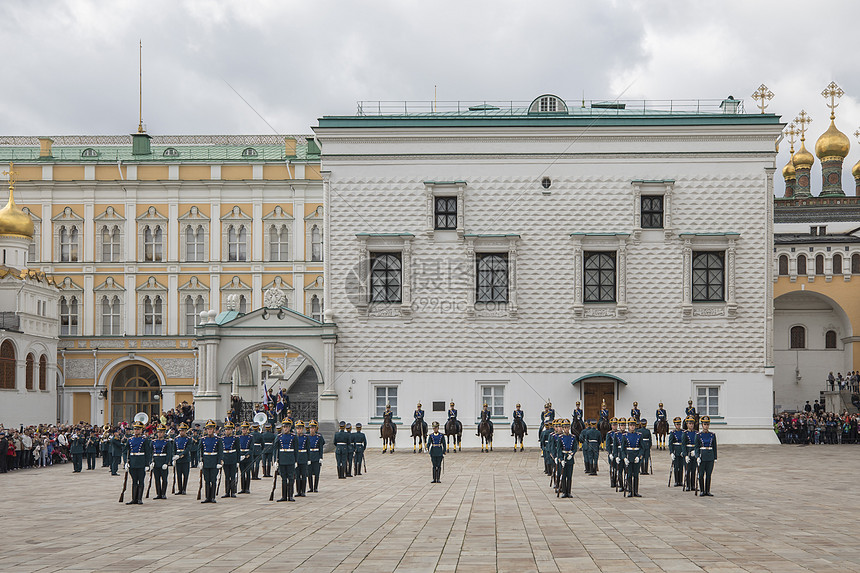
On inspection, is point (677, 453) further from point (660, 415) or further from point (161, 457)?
point (660, 415)

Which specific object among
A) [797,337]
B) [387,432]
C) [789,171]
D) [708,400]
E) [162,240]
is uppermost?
[789,171]

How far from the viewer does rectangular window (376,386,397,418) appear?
127ft

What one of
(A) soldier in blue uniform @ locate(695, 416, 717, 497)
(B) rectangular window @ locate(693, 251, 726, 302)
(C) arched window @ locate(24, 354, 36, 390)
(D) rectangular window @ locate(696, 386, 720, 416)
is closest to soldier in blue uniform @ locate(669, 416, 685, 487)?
(A) soldier in blue uniform @ locate(695, 416, 717, 497)

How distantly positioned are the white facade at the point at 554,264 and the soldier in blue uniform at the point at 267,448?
940 centimetres

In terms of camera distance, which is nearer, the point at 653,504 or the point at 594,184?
the point at 653,504

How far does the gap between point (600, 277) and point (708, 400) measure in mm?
6137

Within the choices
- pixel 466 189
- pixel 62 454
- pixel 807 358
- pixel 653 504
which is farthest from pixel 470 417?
pixel 807 358

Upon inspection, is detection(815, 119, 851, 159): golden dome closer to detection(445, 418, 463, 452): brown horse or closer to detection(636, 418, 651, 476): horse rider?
detection(445, 418, 463, 452): brown horse

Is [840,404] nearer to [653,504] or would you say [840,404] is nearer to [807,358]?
[807,358]

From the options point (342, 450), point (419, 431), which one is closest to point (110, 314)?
point (419, 431)

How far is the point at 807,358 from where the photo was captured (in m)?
56.9

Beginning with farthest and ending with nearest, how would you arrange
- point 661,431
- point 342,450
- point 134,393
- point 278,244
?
point 278,244 < point 134,393 < point 661,431 < point 342,450

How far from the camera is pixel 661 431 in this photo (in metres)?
35.5

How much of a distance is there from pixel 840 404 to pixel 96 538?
43.0 m
